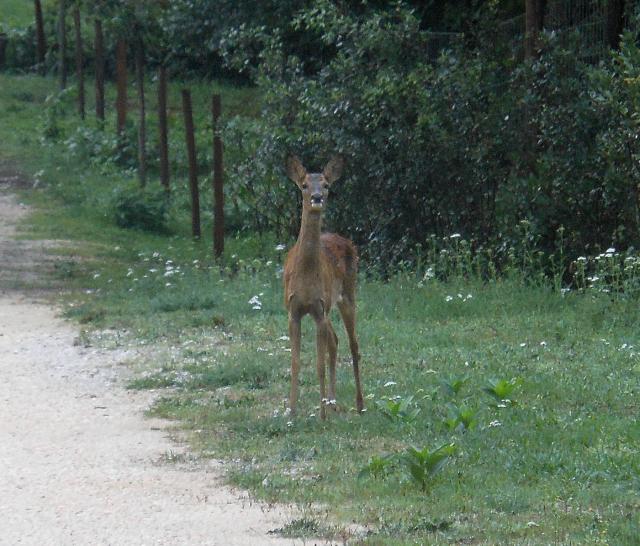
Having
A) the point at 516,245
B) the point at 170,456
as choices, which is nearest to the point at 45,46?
the point at 516,245

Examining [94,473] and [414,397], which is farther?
[414,397]

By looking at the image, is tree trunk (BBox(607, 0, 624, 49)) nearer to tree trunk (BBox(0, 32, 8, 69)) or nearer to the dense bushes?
the dense bushes

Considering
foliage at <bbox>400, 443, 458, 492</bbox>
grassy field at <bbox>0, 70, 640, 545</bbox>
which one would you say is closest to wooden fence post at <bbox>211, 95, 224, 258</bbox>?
grassy field at <bbox>0, 70, 640, 545</bbox>

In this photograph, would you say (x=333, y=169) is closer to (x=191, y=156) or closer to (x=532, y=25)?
(x=532, y=25)

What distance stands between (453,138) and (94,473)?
921 centimetres

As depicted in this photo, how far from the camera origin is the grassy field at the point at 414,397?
688 cm

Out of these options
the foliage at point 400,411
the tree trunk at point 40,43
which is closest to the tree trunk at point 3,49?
the tree trunk at point 40,43

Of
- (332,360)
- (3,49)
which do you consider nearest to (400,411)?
(332,360)

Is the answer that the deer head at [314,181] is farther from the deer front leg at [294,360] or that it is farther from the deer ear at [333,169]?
the deer front leg at [294,360]

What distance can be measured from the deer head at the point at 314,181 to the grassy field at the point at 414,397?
1519 millimetres

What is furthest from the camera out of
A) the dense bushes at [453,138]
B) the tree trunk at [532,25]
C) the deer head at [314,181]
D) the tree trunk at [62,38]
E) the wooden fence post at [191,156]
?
the tree trunk at [62,38]

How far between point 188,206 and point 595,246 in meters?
11.7

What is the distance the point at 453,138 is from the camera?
53.6ft

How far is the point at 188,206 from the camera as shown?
24.9 m
